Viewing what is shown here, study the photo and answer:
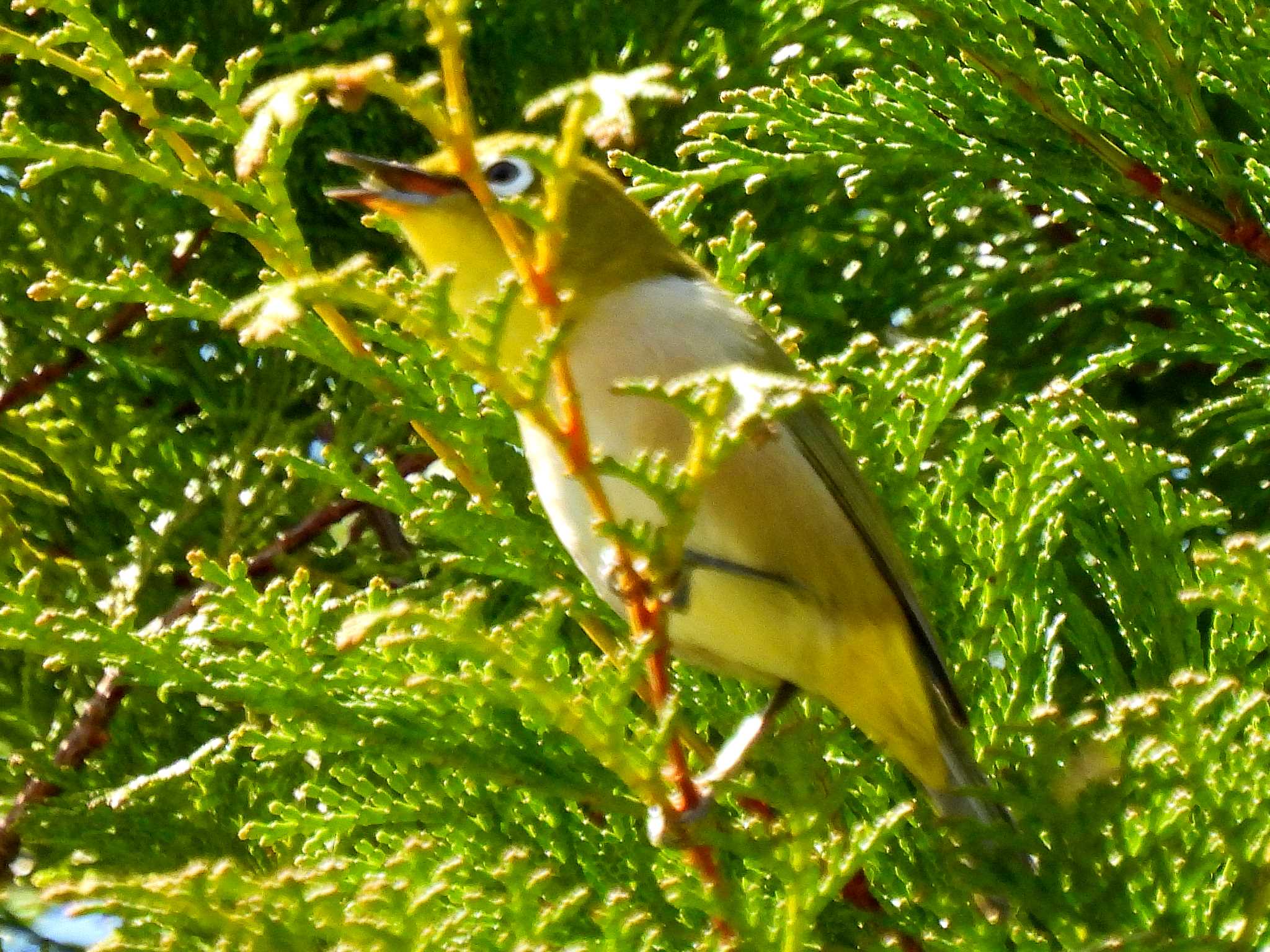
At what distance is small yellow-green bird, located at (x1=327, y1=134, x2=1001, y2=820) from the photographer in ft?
7.74

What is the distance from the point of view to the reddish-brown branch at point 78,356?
3324 mm

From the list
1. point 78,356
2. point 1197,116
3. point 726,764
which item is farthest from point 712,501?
point 78,356

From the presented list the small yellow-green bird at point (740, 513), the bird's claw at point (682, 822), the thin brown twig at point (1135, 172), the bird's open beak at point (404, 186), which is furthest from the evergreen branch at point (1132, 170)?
the bird's claw at point (682, 822)

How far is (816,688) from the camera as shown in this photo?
2504mm

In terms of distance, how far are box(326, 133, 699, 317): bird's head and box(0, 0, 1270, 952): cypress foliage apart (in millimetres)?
128

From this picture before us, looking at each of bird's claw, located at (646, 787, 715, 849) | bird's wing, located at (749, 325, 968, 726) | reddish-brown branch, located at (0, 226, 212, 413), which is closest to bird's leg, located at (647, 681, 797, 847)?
bird's claw, located at (646, 787, 715, 849)

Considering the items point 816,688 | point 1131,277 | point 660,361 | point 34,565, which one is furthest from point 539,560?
point 34,565

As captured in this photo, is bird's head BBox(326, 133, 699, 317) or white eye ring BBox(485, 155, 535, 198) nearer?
bird's head BBox(326, 133, 699, 317)

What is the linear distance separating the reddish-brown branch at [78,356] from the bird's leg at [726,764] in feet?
5.78

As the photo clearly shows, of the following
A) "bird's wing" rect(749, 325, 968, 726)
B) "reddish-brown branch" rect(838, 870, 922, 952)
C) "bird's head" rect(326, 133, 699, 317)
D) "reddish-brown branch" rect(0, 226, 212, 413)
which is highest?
"reddish-brown branch" rect(0, 226, 212, 413)

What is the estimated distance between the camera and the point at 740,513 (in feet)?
8.00

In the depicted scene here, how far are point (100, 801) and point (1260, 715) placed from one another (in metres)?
2.02

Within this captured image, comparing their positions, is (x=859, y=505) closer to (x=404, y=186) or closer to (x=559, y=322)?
(x=404, y=186)

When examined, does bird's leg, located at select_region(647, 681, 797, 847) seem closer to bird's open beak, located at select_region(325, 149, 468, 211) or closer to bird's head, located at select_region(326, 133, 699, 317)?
bird's head, located at select_region(326, 133, 699, 317)
